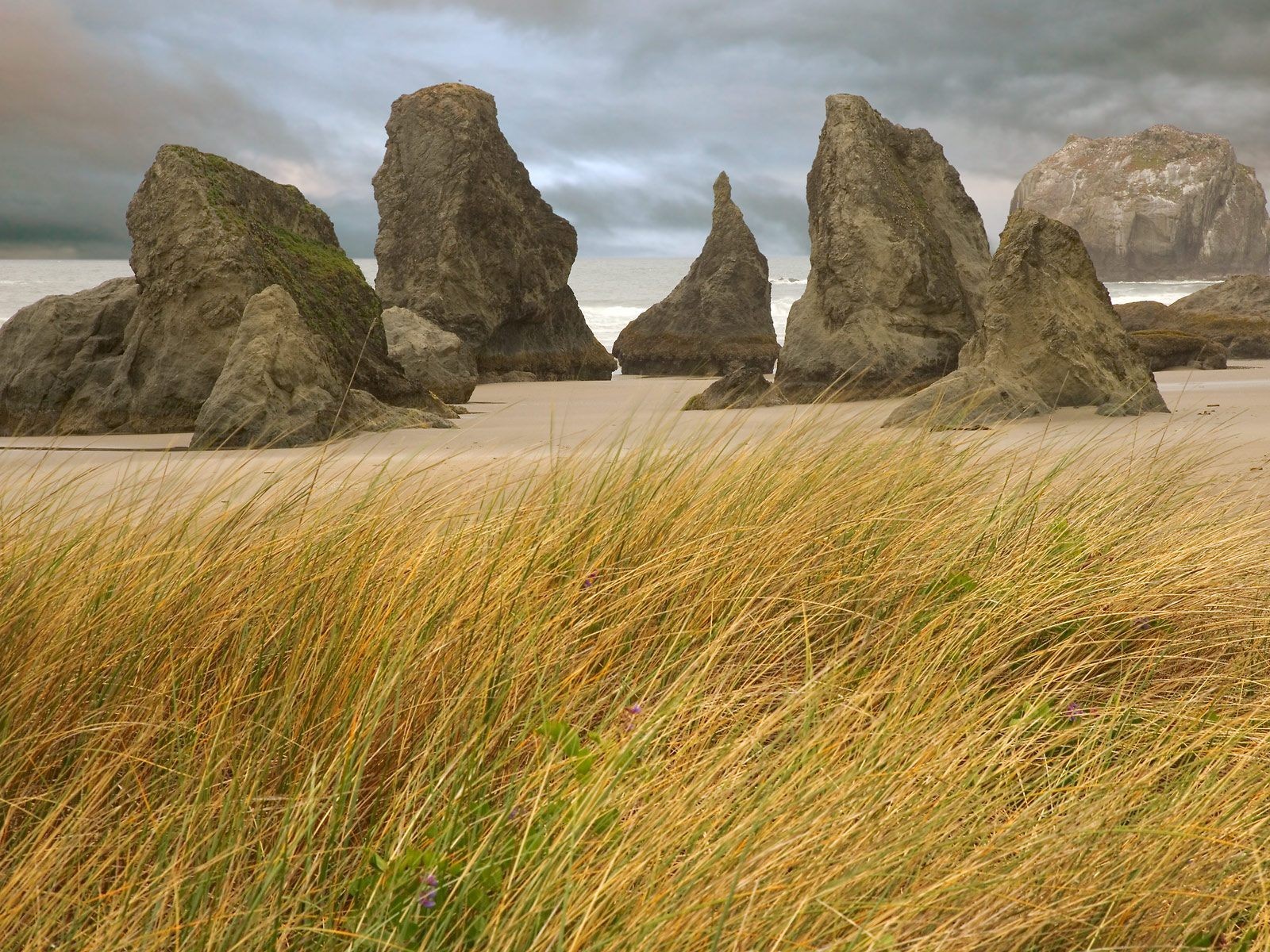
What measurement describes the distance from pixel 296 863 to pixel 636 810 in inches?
20.4

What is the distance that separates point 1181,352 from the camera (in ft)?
61.8

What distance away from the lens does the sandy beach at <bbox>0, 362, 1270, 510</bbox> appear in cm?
451

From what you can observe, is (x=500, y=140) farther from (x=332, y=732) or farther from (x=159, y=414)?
(x=332, y=732)

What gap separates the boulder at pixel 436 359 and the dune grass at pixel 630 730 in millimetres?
10337

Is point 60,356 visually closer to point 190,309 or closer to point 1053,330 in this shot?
point 190,309

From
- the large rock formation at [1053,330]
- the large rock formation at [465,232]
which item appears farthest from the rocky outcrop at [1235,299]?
the large rock formation at [1053,330]

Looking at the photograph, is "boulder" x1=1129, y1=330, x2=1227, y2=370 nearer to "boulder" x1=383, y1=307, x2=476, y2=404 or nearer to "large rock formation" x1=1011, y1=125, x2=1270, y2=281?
"boulder" x1=383, y1=307, x2=476, y2=404

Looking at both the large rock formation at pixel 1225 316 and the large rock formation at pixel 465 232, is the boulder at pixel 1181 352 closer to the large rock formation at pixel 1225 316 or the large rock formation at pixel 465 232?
the large rock formation at pixel 1225 316

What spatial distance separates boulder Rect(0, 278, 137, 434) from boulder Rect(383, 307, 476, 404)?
3.27m

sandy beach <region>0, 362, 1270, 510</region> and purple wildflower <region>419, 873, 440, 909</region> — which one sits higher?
sandy beach <region>0, 362, 1270, 510</region>

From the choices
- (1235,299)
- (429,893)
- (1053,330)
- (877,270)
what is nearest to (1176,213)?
(1235,299)

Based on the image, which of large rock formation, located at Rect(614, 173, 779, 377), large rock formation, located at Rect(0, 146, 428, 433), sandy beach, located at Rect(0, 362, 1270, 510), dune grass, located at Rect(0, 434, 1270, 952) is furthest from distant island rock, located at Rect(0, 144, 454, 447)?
large rock formation, located at Rect(614, 173, 779, 377)

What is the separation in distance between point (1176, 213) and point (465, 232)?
75.8 metres

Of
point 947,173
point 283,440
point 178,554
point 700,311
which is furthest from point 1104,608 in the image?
point 700,311
